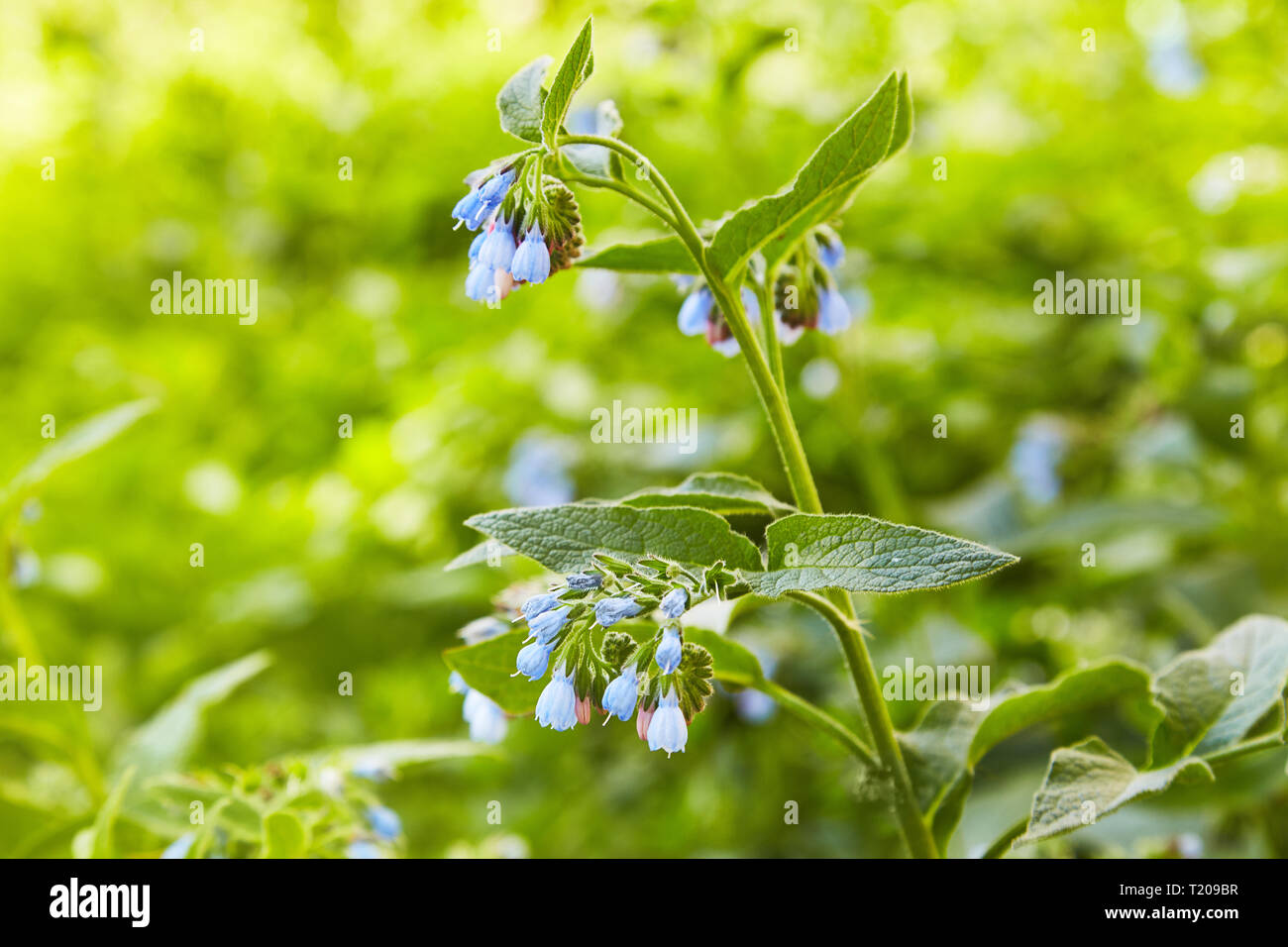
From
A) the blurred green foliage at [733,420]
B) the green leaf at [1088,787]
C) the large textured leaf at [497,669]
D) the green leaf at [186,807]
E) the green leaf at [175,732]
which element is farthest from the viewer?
the blurred green foliage at [733,420]

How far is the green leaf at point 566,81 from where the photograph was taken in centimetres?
70

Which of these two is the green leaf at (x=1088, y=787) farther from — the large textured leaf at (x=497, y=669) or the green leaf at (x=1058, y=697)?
the large textured leaf at (x=497, y=669)

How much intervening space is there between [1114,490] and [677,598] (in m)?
1.91

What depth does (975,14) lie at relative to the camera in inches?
123

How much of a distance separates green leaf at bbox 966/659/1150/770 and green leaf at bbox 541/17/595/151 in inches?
21.4

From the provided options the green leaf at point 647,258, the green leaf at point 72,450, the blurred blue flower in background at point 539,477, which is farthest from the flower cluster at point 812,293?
the blurred blue flower in background at point 539,477

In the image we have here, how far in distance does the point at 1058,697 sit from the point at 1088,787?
0.33 ft

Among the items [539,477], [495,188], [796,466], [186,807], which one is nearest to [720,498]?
[796,466]

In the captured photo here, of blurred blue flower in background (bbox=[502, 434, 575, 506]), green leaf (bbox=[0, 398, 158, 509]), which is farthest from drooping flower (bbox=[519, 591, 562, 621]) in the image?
blurred blue flower in background (bbox=[502, 434, 575, 506])

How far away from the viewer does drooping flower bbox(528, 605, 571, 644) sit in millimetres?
741

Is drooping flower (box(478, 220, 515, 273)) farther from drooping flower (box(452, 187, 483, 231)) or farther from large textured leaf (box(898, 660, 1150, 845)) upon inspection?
large textured leaf (box(898, 660, 1150, 845))

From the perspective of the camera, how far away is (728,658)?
0.88m

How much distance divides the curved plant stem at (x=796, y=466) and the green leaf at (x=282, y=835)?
1.53ft

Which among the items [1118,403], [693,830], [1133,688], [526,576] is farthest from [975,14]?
[1133,688]
